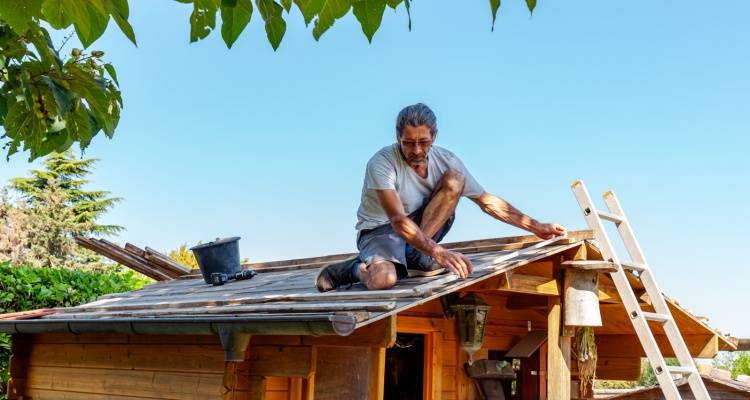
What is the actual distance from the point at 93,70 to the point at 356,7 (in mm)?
1794

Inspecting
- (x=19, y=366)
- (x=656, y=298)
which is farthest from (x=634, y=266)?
(x=19, y=366)

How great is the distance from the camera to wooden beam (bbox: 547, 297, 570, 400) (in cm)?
579

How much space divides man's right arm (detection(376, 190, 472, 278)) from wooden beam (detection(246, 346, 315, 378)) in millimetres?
1097

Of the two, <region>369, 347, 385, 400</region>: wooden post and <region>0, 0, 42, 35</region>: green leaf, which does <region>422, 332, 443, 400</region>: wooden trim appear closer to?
<region>369, 347, 385, 400</region>: wooden post

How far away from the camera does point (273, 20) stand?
246 centimetres

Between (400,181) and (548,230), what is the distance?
1.21 metres

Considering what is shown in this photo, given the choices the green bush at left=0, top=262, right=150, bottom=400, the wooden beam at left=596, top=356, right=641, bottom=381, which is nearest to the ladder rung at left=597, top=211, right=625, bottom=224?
the wooden beam at left=596, top=356, right=641, bottom=381

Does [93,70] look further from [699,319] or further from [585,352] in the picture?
[699,319]

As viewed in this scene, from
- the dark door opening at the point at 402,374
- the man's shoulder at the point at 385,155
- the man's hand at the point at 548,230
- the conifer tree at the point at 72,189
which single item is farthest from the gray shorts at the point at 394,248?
the conifer tree at the point at 72,189

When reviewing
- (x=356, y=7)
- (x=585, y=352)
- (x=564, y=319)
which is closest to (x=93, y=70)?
(x=356, y=7)

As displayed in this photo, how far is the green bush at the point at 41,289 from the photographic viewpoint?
10453 millimetres

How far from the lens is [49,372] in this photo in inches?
319

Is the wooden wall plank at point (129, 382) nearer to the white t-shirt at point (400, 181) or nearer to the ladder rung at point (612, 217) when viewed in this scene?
the white t-shirt at point (400, 181)

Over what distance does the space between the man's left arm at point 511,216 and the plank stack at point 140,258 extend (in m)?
5.46
